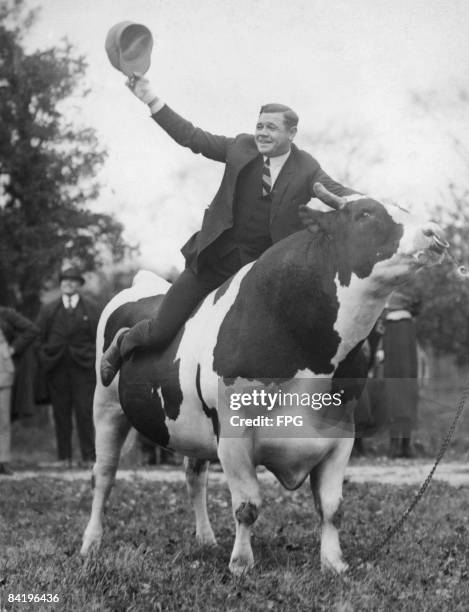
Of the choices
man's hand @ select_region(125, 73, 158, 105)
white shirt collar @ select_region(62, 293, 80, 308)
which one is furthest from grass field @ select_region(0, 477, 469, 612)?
white shirt collar @ select_region(62, 293, 80, 308)

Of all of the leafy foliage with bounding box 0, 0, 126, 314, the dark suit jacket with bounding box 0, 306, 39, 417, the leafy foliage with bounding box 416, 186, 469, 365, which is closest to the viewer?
the dark suit jacket with bounding box 0, 306, 39, 417

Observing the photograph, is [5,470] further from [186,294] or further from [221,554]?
[186,294]

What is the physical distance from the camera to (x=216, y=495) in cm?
936

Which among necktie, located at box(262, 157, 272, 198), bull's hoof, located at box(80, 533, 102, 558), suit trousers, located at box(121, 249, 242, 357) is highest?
necktie, located at box(262, 157, 272, 198)

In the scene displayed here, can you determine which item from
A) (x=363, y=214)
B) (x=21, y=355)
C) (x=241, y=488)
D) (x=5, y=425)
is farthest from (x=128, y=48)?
(x=21, y=355)

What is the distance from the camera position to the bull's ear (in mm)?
5234

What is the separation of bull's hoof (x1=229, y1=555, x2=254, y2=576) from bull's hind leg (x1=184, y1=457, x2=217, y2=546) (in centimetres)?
122

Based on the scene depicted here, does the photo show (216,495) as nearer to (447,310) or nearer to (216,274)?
(216,274)

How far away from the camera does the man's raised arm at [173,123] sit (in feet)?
18.9

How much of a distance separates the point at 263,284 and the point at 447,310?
1977 centimetres

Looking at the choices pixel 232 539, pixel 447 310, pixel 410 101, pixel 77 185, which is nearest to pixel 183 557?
pixel 232 539

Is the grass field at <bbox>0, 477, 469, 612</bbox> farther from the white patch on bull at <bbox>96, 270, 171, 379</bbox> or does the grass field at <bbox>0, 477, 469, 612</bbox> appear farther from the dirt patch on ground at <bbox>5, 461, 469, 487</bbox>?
the white patch on bull at <bbox>96, 270, 171, 379</bbox>

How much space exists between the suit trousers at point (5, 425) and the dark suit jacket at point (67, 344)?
2.86 feet

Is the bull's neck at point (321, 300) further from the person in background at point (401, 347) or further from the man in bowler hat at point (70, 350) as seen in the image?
the person in background at point (401, 347)
